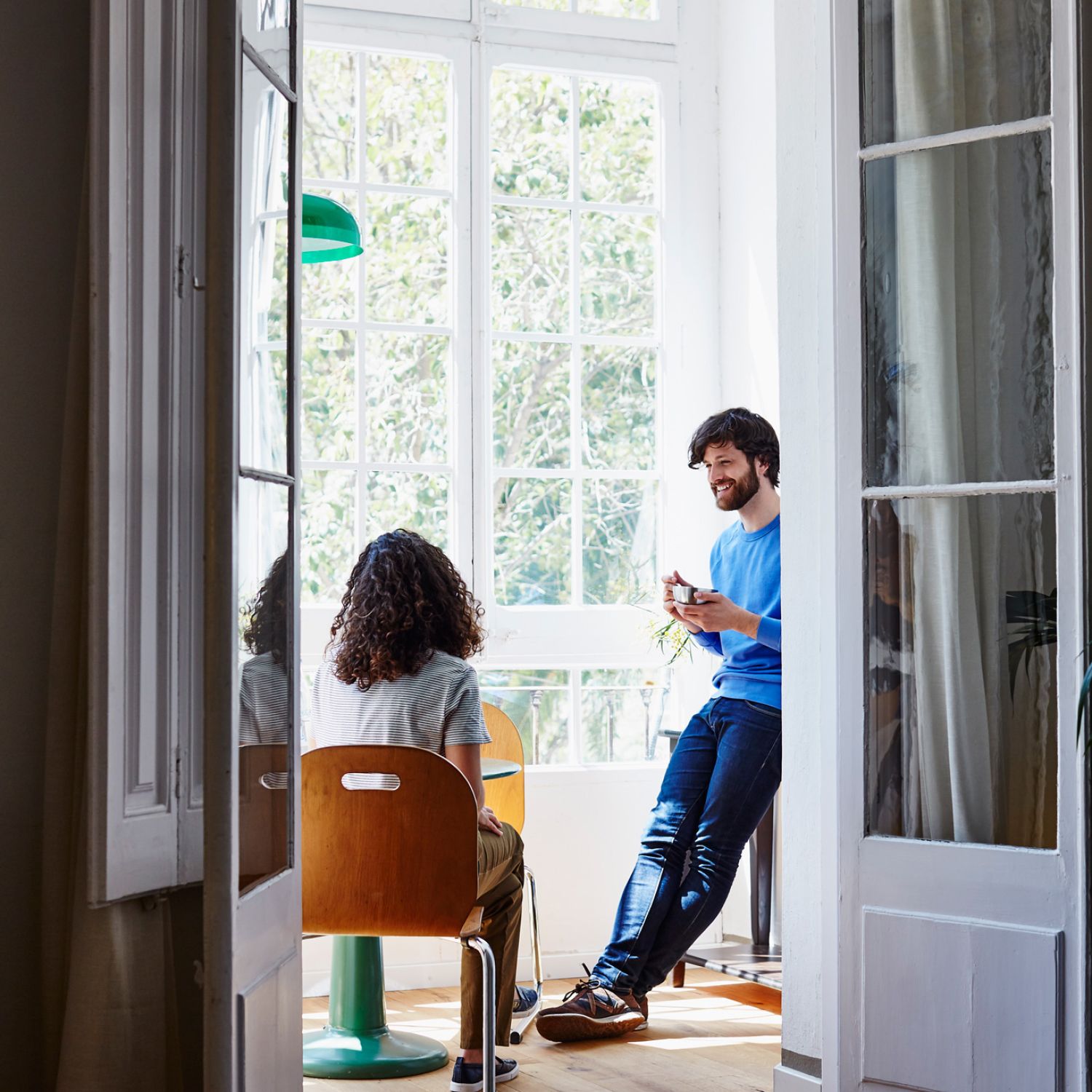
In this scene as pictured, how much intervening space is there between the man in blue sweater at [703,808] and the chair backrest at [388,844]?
963 millimetres

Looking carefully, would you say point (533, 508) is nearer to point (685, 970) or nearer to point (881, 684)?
point (685, 970)

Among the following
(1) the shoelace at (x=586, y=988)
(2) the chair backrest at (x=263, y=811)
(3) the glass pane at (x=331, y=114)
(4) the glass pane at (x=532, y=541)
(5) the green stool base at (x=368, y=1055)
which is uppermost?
(3) the glass pane at (x=331, y=114)

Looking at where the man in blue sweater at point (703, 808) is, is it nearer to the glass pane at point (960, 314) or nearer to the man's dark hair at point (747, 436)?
the man's dark hair at point (747, 436)

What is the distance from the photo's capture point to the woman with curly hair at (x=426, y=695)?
11.0 feet

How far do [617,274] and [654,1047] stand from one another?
2570mm

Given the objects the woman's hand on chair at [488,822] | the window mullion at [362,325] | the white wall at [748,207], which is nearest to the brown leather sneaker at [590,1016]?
the woman's hand on chair at [488,822]

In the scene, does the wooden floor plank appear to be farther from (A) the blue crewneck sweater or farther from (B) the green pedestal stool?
(A) the blue crewneck sweater

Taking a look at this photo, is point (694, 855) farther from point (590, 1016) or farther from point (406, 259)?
point (406, 259)

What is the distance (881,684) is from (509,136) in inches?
106

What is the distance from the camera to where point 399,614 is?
3.38 metres

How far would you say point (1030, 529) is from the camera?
2678mm

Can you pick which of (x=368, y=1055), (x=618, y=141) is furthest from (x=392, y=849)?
(x=618, y=141)

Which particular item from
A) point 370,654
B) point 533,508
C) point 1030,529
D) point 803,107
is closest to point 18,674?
point 370,654

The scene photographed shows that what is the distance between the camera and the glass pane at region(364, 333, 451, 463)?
462cm
